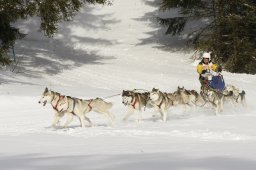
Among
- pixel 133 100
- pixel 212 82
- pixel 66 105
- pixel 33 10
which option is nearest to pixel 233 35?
pixel 33 10

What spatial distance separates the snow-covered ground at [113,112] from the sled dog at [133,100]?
318mm

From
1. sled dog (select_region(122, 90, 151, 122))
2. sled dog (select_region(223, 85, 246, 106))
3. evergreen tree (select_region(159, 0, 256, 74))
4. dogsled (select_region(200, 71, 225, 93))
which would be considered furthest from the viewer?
evergreen tree (select_region(159, 0, 256, 74))

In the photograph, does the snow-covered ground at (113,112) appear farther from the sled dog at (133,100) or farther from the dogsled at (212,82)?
the dogsled at (212,82)

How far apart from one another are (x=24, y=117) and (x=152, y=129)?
395 cm

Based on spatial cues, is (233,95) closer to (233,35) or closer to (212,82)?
(212,82)

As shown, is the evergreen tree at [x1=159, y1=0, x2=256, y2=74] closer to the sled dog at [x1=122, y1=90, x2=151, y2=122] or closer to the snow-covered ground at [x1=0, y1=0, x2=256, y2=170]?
the snow-covered ground at [x1=0, y1=0, x2=256, y2=170]

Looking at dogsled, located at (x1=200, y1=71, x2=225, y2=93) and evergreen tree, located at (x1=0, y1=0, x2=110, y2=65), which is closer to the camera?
dogsled, located at (x1=200, y1=71, x2=225, y2=93)

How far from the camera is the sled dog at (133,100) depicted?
1150 cm

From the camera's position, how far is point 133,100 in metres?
11.6

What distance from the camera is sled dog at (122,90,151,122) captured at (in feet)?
37.7

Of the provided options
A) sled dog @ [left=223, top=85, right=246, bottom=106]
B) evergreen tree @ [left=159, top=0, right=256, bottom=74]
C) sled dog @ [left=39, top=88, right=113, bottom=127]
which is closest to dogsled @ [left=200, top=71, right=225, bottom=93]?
sled dog @ [left=223, top=85, right=246, bottom=106]

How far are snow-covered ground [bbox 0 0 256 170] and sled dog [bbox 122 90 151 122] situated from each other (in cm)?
32

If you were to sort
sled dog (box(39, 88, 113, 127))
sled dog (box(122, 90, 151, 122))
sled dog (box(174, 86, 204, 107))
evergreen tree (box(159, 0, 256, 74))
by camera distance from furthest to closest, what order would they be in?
1. evergreen tree (box(159, 0, 256, 74))
2. sled dog (box(174, 86, 204, 107))
3. sled dog (box(122, 90, 151, 122))
4. sled dog (box(39, 88, 113, 127))

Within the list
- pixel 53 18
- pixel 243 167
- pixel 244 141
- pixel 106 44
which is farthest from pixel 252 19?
pixel 243 167
